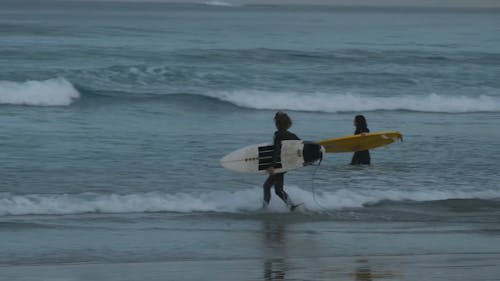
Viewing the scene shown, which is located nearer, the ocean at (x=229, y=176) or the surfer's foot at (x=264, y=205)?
the ocean at (x=229, y=176)

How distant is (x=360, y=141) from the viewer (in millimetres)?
18000

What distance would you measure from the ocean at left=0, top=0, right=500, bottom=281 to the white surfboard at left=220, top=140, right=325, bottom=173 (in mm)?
489

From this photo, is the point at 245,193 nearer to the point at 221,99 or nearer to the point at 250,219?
the point at 250,219

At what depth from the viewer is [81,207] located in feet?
Answer: 48.1

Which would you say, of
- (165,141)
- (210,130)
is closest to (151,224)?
(165,141)

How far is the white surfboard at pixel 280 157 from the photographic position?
14242 mm

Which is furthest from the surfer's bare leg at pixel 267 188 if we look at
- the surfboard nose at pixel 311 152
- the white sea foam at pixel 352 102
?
the white sea foam at pixel 352 102

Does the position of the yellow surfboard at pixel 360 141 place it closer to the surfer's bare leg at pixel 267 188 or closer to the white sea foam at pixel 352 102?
the surfer's bare leg at pixel 267 188

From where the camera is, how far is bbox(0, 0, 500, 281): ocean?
1134 centimetres

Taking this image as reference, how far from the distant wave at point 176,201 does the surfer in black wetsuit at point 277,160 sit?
0.75ft

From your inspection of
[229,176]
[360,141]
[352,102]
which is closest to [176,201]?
[229,176]

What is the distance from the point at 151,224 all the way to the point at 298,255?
263cm

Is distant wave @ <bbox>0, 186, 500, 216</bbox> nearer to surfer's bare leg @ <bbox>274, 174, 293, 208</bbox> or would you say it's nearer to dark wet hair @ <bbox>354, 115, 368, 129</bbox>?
surfer's bare leg @ <bbox>274, 174, 293, 208</bbox>

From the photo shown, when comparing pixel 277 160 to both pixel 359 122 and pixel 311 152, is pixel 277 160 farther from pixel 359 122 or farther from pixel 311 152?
pixel 359 122
